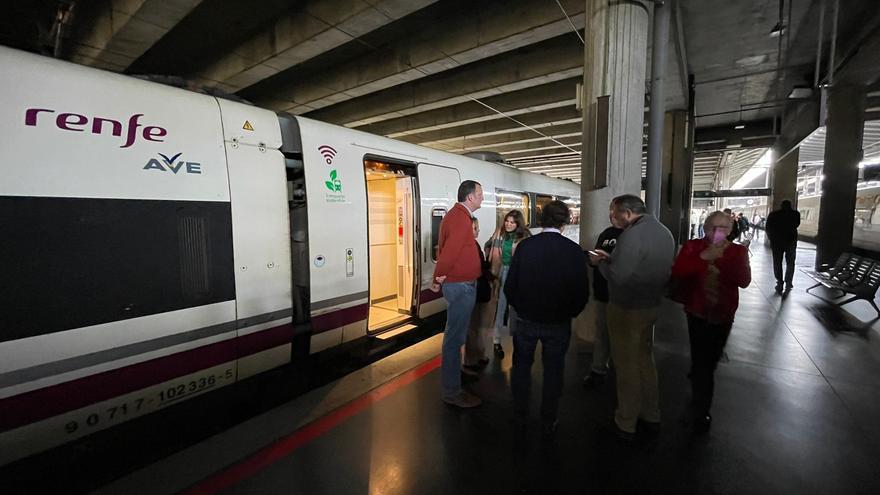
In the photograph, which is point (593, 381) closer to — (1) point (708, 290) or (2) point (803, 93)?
(1) point (708, 290)

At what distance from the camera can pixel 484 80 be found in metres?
8.96

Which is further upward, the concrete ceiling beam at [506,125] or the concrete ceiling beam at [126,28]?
the concrete ceiling beam at [506,125]

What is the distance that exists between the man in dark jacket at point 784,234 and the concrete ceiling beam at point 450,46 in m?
5.54

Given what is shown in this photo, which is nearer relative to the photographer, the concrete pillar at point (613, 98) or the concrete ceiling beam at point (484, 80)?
the concrete pillar at point (613, 98)

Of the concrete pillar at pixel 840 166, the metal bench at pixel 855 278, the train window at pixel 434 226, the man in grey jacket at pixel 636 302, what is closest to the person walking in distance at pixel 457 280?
the man in grey jacket at pixel 636 302

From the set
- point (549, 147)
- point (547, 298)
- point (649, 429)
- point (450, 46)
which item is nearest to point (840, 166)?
point (450, 46)

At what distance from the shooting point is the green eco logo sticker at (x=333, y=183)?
3.75 meters

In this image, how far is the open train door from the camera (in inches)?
202

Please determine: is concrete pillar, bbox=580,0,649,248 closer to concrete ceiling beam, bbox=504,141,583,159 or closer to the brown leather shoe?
the brown leather shoe

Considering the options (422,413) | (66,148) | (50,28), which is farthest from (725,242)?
(50,28)

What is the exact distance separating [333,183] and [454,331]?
6.26ft

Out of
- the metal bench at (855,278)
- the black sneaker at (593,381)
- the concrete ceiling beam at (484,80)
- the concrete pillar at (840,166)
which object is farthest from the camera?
the concrete pillar at (840,166)

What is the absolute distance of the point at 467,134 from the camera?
49.7ft

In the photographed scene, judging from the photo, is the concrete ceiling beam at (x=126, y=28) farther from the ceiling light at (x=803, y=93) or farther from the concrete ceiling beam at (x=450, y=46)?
the ceiling light at (x=803, y=93)
